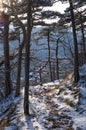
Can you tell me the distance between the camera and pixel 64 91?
23594 millimetres

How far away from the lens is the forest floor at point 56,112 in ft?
52.8

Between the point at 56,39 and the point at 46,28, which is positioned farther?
the point at 56,39

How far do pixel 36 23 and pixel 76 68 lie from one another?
7048 millimetres

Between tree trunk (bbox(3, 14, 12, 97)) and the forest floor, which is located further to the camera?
tree trunk (bbox(3, 14, 12, 97))

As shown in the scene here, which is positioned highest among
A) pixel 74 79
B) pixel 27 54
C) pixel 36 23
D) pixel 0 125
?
pixel 36 23

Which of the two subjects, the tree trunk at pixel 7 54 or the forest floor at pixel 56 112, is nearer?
the forest floor at pixel 56 112

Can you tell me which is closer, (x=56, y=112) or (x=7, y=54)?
(x=56, y=112)

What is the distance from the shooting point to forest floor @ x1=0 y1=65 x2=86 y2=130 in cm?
1609

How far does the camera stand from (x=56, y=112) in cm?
1873

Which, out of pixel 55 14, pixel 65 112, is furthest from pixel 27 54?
pixel 55 14

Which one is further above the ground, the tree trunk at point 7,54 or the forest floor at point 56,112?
the tree trunk at point 7,54

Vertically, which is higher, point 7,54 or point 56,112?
point 7,54

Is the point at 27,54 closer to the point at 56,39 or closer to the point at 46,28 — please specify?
the point at 46,28

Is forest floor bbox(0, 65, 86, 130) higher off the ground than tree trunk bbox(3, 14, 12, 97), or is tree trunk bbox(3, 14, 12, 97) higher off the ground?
tree trunk bbox(3, 14, 12, 97)
